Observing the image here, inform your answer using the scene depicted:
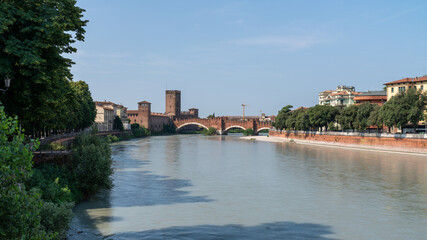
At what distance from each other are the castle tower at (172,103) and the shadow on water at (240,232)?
146 metres

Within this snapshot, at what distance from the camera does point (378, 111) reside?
50.9m

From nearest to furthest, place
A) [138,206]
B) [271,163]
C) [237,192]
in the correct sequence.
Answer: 1. [138,206]
2. [237,192]
3. [271,163]

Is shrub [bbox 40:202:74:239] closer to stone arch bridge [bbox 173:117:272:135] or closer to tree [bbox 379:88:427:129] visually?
tree [bbox 379:88:427:129]

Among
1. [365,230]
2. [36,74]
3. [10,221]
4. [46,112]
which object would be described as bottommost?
[365,230]

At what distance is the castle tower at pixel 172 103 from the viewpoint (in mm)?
161500

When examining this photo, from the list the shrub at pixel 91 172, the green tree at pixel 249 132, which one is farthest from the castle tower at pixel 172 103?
the shrub at pixel 91 172

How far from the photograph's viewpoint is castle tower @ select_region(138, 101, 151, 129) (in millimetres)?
120062

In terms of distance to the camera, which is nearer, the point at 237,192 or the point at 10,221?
the point at 10,221

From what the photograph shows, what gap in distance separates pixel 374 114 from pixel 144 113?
270ft

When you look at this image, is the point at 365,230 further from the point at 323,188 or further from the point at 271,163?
the point at 271,163

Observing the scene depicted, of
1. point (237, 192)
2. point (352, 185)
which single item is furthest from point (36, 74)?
point (352, 185)

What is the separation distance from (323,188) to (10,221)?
2084 centimetres

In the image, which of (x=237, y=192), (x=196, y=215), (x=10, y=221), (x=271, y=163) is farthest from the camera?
(x=271, y=163)

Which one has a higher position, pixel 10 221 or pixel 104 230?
pixel 10 221
